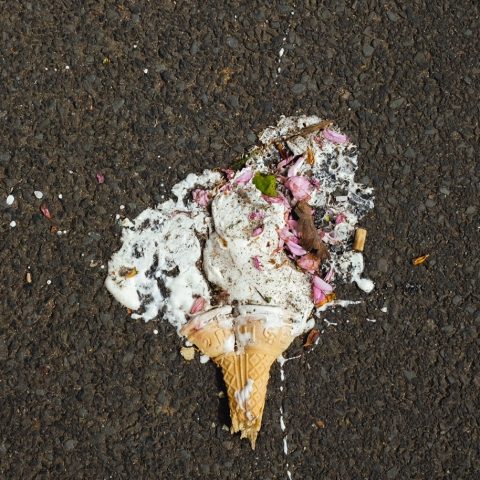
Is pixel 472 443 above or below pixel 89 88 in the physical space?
below

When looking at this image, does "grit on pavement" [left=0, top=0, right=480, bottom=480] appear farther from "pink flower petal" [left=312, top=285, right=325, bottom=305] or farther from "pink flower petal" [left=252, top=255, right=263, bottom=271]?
"pink flower petal" [left=252, top=255, right=263, bottom=271]

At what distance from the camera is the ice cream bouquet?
301cm

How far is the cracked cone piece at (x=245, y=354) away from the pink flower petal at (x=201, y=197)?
0.50 metres

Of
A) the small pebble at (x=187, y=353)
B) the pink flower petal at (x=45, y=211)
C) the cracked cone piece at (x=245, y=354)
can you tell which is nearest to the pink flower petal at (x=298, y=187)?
the cracked cone piece at (x=245, y=354)

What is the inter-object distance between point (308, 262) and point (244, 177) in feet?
1.50

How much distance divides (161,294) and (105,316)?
254mm

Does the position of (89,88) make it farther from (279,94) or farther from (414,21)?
(414,21)

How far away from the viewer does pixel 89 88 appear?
3.17 m

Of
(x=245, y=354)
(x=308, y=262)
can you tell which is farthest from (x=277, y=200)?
(x=245, y=354)

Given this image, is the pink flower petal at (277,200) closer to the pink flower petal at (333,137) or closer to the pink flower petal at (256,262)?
the pink flower petal at (256,262)

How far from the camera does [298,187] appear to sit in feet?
10.1

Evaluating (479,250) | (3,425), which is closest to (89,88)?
(3,425)

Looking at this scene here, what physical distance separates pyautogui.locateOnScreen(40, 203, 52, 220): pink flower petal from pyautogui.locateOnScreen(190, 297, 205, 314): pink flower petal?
0.72 meters

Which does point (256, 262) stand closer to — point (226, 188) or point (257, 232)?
point (257, 232)
